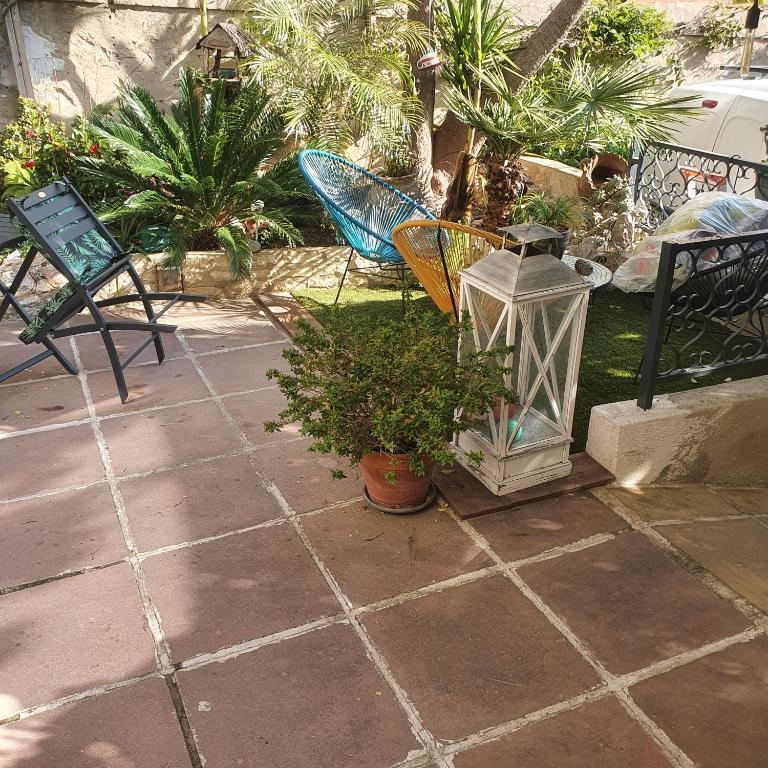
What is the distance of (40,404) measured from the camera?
4152 mm

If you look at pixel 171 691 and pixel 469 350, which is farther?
pixel 469 350

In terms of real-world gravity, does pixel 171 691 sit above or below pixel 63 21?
below

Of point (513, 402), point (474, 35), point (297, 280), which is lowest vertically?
point (297, 280)

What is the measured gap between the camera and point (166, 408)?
4121 mm

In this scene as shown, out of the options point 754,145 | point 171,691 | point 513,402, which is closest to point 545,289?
point 513,402

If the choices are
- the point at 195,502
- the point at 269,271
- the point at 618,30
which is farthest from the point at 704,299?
the point at 618,30

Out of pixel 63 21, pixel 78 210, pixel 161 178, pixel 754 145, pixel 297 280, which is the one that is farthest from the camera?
pixel 63 21

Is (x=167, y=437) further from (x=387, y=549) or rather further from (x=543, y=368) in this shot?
(x=543, y=368)

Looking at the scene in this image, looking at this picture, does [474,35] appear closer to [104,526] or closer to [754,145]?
[754,145]

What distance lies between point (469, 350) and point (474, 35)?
350cm

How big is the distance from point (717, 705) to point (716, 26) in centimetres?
1051

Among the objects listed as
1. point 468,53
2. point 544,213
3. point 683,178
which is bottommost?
point 544,213

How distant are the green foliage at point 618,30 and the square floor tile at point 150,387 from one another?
716 centimetres

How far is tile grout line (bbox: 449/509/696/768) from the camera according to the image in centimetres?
211
